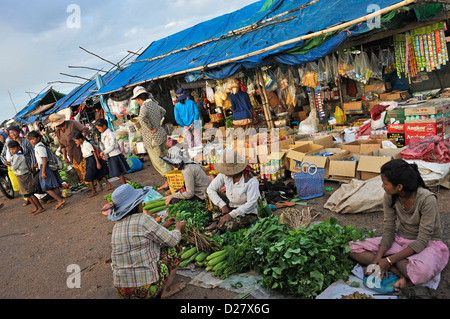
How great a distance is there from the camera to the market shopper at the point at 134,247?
2.87 m

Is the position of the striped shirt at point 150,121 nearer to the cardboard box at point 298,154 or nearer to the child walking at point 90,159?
the child walking at point 90,159

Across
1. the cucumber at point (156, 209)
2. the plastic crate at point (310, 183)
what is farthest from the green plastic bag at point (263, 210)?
the cucumber at point (156, 209)

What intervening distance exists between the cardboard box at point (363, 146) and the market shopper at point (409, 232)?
10.4 feet

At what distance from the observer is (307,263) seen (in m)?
2.79

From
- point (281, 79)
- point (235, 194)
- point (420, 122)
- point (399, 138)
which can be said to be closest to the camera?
point (235, 194)

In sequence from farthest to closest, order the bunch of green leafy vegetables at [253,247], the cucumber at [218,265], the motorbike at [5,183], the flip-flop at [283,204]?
the motorbike at [5,183], the flip-flop at [283,204], the cucumber at [218,265], the bunch of green leafy vegetables at [253,247]

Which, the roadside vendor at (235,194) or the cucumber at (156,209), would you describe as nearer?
the roadside vendor at (235,194)

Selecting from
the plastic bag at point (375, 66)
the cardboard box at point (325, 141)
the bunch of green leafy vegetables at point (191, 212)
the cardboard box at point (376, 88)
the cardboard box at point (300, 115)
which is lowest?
the bunch of green leafy vegetables at point (191, 212)

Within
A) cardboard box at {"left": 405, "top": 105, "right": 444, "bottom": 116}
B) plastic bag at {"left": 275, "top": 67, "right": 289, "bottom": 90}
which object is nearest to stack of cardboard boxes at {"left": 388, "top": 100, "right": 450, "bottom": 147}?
cardboard box at {"left": 405, "top": 105, "right": 444, "bottom": 116}

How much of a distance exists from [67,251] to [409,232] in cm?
484

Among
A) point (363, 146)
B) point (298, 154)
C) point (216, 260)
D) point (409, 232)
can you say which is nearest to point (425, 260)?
point (409, 232)

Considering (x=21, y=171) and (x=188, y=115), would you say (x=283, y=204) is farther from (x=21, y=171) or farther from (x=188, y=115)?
(x=21, y=171)

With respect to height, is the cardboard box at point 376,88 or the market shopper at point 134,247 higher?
the cardboard box at point 376,88

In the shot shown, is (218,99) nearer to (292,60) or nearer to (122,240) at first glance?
(292,60)
